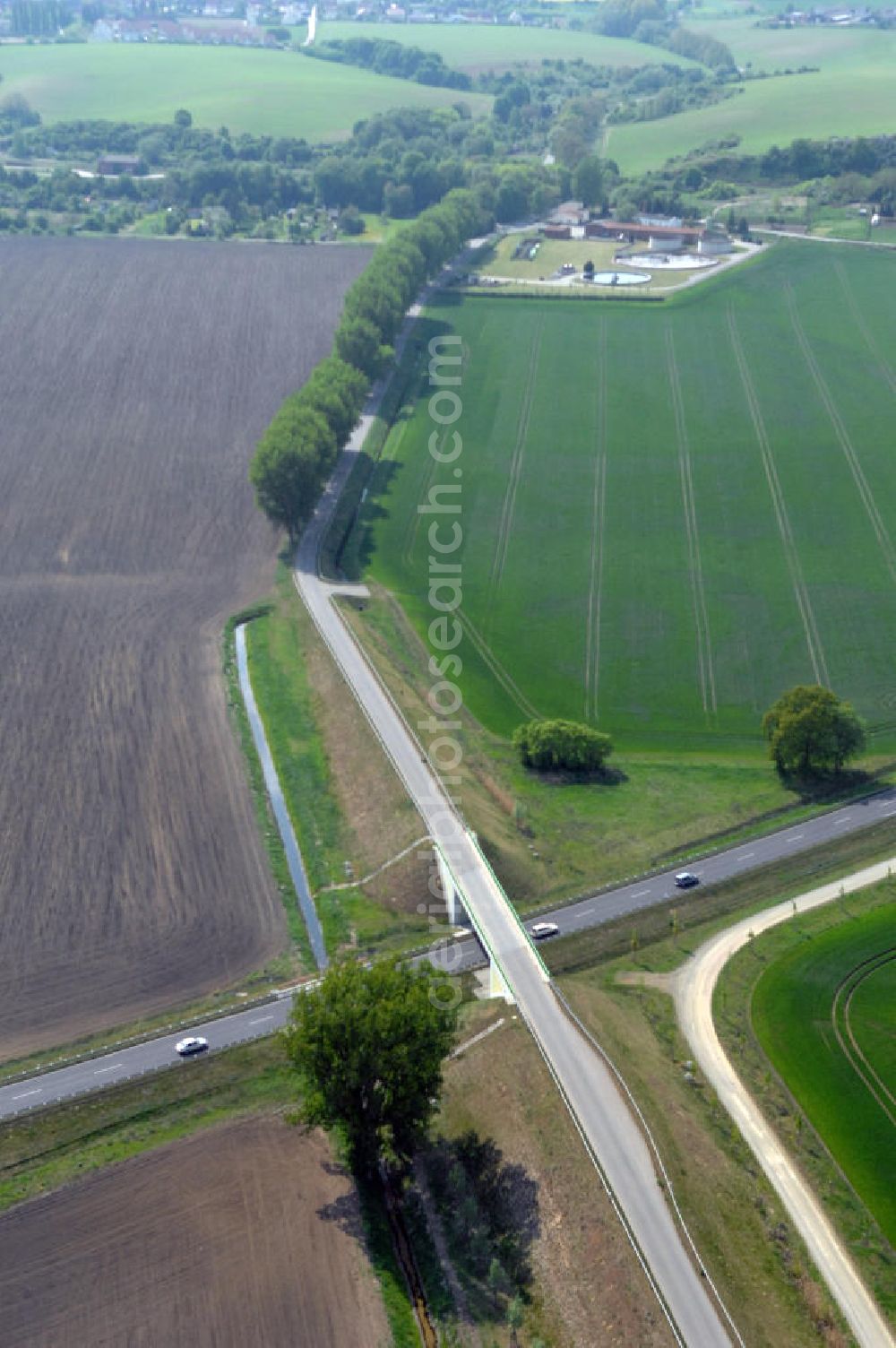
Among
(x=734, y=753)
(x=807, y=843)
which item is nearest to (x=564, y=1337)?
(x=807, y=843)

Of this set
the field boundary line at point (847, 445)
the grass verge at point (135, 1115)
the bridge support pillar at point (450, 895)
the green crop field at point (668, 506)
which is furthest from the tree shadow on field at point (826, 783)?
the grass verge at point (135, 1115)

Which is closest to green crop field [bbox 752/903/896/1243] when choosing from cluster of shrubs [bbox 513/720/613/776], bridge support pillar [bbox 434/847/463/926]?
bridge support pillar [bbox 434/847/463/926]

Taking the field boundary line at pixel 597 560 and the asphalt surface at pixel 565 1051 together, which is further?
the field boundary line at pixel 597 560

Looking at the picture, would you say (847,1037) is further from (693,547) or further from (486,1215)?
(693,547)

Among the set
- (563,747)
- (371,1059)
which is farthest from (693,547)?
(371,1059)

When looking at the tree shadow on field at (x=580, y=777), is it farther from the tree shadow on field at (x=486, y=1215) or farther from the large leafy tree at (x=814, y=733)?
the tree shadow on field at (x=486, y=1215)

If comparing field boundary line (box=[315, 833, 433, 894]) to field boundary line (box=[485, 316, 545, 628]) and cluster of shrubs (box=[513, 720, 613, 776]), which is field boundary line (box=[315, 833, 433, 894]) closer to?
cluster of shrubs (box=[513, 720, 613, 776])

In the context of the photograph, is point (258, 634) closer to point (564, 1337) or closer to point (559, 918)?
point (559, 918)
